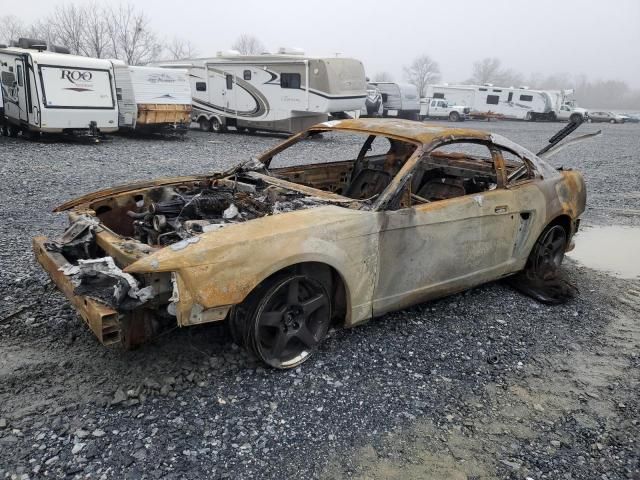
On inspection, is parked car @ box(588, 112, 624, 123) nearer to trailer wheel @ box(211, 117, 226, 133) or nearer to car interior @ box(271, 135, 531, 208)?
trailer wheel @ box(211, 117, 226, 133)

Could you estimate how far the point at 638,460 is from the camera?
261 cm

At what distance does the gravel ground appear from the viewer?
2.49m

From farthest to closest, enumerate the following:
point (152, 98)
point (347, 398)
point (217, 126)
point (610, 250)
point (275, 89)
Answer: point (217, 126) → point (275, 89) → point (152, 98) → point (610, 250) → point (347, 398)

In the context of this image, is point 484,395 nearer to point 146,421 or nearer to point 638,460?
point 638,460

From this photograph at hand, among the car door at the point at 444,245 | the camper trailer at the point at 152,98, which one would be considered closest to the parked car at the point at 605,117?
the camper trailer at the point at 152,98

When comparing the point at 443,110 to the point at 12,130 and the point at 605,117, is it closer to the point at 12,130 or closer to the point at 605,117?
the point at 605,117

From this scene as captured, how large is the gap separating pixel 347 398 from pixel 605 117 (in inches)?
1851

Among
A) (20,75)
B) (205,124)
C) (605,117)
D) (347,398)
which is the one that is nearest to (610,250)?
(347,398)

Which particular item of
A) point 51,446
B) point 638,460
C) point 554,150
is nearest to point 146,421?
point 51,446

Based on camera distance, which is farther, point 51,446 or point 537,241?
point 537,241

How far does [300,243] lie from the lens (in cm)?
301

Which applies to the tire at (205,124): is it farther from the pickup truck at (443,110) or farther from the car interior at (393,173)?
the pickup truck at (443,110)

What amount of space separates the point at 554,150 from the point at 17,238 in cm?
570

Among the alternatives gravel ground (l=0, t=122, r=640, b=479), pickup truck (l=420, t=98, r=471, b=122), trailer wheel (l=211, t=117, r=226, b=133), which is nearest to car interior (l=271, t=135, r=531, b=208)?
gravel ground (l=0, t=122, r=640, b=479)
